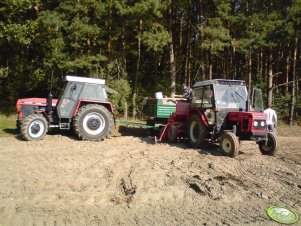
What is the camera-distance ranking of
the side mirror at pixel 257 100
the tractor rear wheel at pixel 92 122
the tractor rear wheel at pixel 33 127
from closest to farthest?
the side mirror at pixel 257 100, the tractor rear wheel at pixel 33 127, the tractor rear wheel at pixel 92 122

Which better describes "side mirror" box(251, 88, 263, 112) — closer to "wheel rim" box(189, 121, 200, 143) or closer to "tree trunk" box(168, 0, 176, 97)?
"wheel rim" box(189, 121, 200, 143)

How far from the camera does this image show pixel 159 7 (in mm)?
17969

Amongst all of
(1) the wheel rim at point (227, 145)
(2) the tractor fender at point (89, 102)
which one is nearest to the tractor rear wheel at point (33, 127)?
(2) the tractor fender at point (89, 102)

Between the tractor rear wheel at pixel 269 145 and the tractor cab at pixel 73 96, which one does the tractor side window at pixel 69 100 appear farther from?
the tractor rear wheel at pixel 269 145

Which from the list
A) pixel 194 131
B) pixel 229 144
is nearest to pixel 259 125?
pixel 229 144

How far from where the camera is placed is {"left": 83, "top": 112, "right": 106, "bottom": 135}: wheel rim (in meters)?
11.6

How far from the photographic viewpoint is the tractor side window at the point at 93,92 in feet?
39.2

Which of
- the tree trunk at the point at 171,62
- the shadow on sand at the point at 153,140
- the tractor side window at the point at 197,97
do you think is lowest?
the shadow on sand at the point at 153,140

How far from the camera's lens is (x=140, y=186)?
6617 millimetres

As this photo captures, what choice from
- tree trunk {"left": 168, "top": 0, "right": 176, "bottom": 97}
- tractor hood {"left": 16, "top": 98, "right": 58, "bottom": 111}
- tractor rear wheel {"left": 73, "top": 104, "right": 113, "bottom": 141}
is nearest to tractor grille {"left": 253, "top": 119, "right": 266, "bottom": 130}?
tractor rear wheel {"left": 73, "top": 104, "right": 113, "bottom": 141}

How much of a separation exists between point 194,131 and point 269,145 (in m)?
2.31

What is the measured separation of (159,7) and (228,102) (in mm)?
9127

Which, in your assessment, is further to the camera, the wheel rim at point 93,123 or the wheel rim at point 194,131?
the wheel rim at point 93,123

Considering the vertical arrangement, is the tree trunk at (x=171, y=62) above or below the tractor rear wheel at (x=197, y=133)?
above
